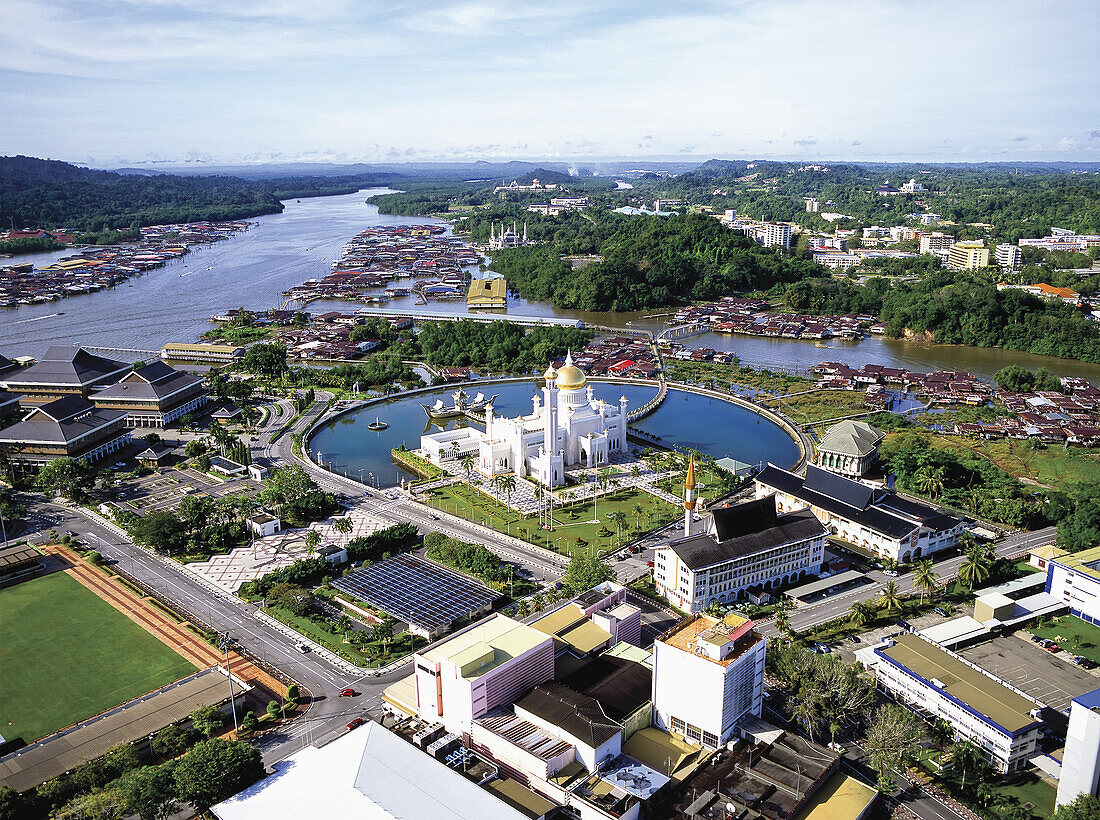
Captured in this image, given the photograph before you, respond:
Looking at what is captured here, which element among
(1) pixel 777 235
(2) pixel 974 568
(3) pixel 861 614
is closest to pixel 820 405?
(2) pixel 974 568

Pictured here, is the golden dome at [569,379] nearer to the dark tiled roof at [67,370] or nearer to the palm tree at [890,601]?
the palm tree at [890,601]

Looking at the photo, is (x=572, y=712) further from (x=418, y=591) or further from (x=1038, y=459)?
(x=1038, y=459)

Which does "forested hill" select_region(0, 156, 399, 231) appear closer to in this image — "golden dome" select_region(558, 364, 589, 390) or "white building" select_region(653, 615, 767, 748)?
"golden dome" select_region(558, 364, 589, 390)

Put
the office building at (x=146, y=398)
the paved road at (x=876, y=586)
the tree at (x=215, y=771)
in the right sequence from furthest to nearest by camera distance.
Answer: the office building at (x=146, y=398)
the paved road at (x=876, y=586)
the tree at (x=215, y=771)

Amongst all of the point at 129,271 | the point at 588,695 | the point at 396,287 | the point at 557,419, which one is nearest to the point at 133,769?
the point at 588,695

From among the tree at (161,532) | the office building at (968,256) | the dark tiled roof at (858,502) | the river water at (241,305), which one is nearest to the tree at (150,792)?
the tree at (161,532)
